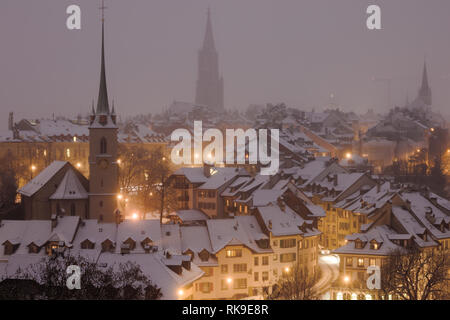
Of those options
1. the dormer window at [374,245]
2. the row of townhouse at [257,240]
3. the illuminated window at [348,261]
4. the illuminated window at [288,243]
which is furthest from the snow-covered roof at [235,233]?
the dormer window at [374,245]

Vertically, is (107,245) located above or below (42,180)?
below

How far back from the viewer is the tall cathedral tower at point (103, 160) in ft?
102

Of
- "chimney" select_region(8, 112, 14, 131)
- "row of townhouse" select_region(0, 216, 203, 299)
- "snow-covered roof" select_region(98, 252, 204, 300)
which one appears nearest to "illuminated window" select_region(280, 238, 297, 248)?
"row of townhouse" select_region(0, 216, 203, 299)

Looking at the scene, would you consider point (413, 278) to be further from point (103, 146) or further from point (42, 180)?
point (42, 180)

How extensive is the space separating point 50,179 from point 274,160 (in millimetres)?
20597

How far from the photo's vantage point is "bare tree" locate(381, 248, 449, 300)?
18.8 metres

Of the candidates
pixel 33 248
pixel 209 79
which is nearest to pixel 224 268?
pixel 33 248

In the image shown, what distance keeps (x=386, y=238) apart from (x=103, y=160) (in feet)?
47.3

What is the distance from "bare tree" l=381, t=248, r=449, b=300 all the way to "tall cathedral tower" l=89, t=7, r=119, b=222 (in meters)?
14.5

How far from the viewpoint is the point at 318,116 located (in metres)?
79.0

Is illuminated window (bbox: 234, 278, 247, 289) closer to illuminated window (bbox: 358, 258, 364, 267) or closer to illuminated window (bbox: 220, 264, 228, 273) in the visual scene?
illuminated window (bbox: 220, 264, 228, 273)

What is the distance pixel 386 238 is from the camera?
26719mm

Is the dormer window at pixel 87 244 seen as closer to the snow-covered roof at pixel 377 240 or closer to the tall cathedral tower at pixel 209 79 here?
the snow-covered roof at pixel 377 240

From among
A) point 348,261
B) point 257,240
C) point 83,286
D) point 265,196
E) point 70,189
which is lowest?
point 348,261
